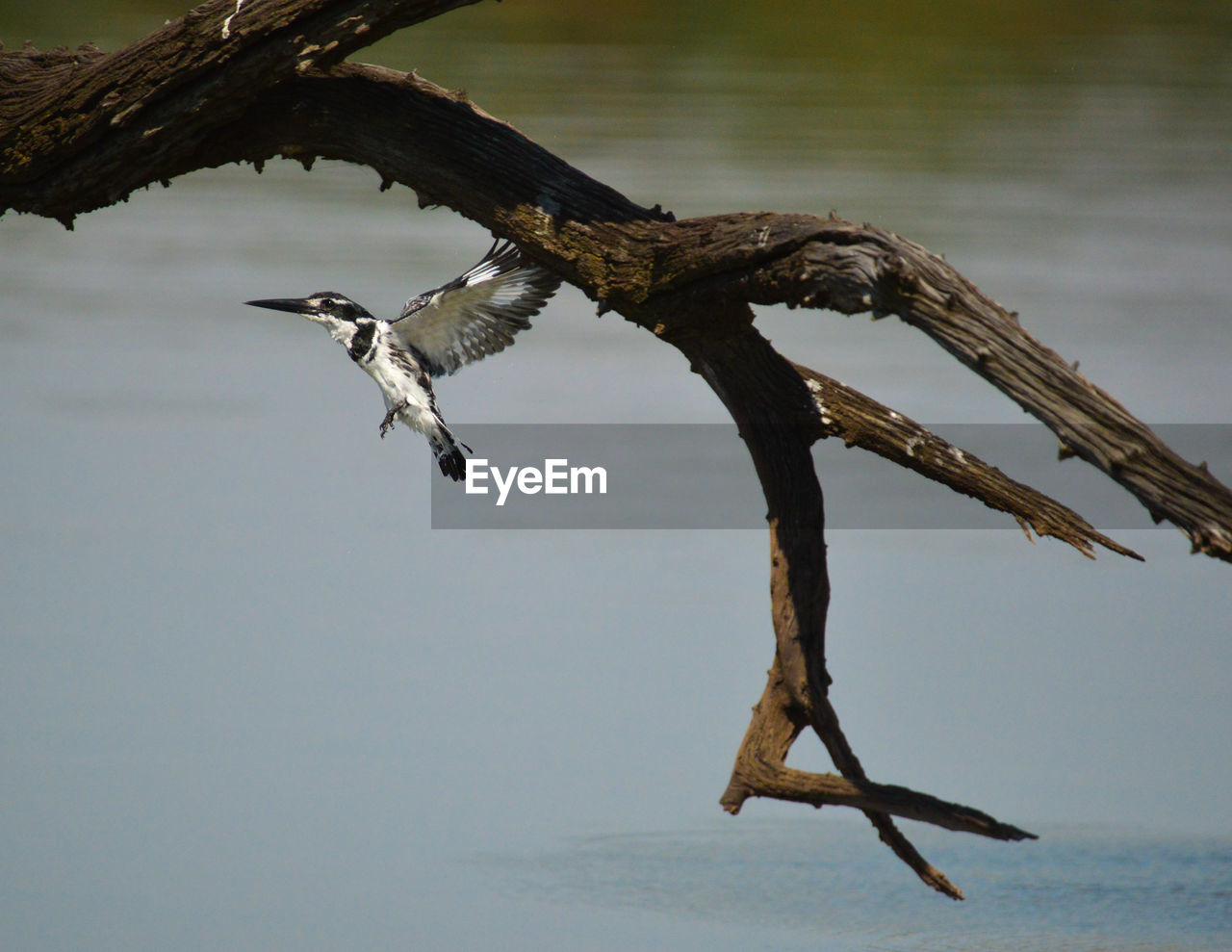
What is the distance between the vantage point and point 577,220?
6.94 ft

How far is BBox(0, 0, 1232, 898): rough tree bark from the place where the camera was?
200 centimetres

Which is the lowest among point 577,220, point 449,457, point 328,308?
point 449,457

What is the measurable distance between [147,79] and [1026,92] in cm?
690

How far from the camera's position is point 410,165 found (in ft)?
7.29

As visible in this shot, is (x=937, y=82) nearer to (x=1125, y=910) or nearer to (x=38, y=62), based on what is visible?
(x=1125, y=910)

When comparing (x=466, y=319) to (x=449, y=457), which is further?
(x=466, y=319)

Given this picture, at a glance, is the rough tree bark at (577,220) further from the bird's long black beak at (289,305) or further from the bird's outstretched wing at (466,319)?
the bird's long black beak at (289,305)

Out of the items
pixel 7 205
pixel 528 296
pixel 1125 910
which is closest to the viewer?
pixel 528 296

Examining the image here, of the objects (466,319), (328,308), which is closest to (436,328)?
(466,319)

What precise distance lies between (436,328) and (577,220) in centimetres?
27

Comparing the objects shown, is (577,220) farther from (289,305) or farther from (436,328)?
(289,305)

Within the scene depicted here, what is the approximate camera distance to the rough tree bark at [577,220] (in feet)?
6.56

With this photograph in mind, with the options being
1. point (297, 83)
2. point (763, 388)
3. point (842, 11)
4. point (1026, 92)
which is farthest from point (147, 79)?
point (1026, 92)

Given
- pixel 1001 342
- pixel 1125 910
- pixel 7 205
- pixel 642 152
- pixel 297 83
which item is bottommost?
pixel 1125 910
